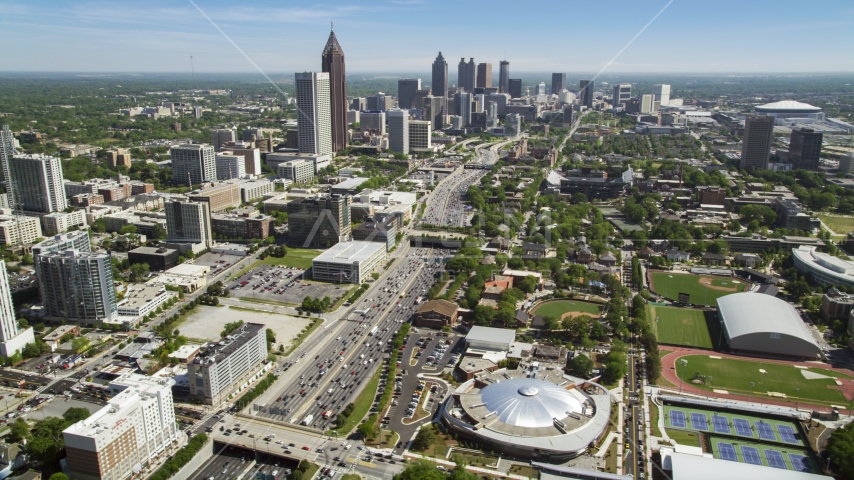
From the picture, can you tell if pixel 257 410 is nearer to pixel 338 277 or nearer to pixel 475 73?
→ pixel 338 277

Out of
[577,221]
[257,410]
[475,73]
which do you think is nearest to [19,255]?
[257,410]

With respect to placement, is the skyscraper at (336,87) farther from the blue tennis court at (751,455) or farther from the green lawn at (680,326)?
the blue tennis court at (751,455)

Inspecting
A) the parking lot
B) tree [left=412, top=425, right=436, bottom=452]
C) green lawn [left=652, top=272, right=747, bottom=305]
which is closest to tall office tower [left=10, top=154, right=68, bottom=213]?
the parking lot

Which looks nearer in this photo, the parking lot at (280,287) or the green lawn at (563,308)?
the green lawn at (563,308)

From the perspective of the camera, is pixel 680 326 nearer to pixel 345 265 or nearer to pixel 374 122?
pixel 345 265

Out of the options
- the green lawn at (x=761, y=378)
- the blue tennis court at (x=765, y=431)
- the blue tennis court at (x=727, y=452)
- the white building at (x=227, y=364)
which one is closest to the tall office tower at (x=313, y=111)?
the white building at (x=227, y=364)

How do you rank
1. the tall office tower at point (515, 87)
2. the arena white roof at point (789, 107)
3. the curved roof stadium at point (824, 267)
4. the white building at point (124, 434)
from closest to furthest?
the white building at point (124, 434)
the curved roof stadium at point (824, 267)
the arena white roof at point (789, 107)
the tall office tower at point (515, 87)
